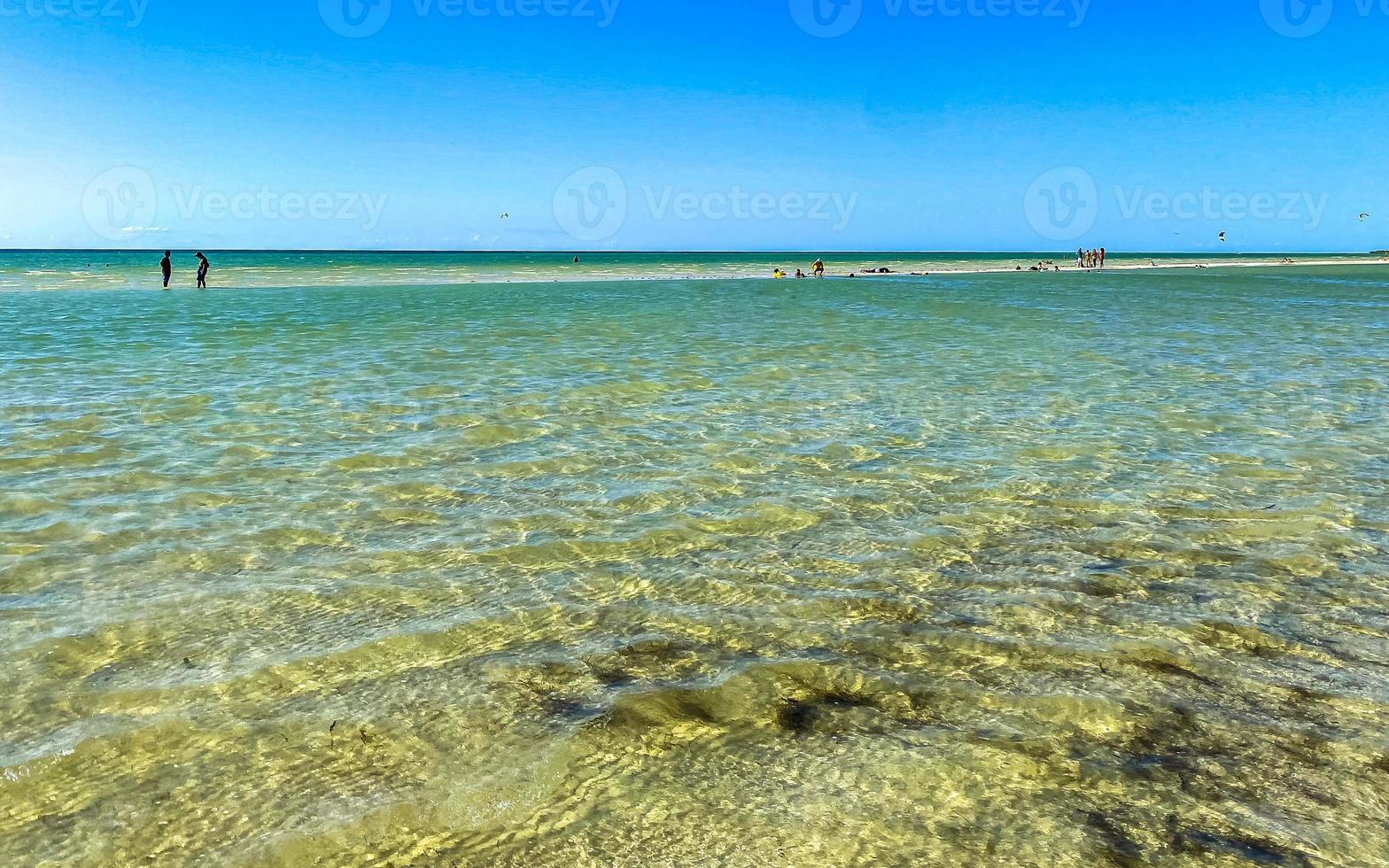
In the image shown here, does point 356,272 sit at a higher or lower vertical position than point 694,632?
higher

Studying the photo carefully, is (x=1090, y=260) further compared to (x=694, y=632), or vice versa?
(x=1090, y=260)

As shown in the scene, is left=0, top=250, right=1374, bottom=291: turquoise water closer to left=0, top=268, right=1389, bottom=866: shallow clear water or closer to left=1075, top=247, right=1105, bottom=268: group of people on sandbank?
left=1075, top=247, right=1105, bottom=268: group of people on sandbank

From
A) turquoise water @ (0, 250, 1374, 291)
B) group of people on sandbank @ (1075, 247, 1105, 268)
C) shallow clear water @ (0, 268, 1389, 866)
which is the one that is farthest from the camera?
group of people on sandbank @ (1075, 247, 1105, 268)

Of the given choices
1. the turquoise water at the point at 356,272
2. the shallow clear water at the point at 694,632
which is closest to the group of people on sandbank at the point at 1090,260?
the turquoise water at the point at 356,272

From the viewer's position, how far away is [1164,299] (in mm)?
34719

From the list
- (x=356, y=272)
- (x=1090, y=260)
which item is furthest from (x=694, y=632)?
(x=1090, y=260)

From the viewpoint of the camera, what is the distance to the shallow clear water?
2.83 m

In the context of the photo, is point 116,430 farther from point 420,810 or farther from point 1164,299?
point 1164,299

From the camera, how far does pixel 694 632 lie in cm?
433

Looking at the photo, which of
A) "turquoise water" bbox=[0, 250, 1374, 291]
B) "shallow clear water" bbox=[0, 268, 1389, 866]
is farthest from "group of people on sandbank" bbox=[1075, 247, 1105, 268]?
"shallow clear water" bbox=[0, 268, 1389, 866]

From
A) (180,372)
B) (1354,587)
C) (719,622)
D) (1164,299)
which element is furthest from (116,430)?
(1164,299)

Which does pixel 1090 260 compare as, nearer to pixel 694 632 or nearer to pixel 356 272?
pixel 356 272

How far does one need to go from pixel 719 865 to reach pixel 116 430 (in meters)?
8.79

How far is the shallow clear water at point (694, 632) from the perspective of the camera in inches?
111
